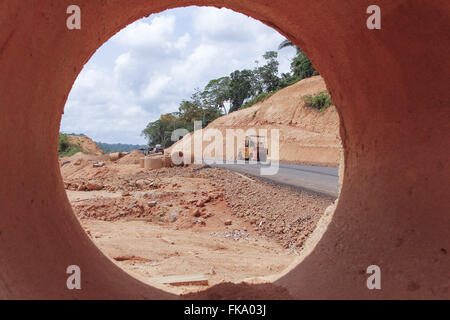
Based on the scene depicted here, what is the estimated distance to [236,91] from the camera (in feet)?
156

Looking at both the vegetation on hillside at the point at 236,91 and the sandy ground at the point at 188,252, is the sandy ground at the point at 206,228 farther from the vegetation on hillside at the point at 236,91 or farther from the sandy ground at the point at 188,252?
the vegetation on hillside at the point at 236,91

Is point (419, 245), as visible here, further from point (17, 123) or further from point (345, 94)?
point (17, 123)

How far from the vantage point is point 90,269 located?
2.78m

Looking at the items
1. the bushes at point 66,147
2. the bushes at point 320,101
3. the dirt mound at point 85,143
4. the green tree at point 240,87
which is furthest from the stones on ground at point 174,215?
the dirt mound at point 85,143

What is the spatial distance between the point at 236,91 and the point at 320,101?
21.1 meters

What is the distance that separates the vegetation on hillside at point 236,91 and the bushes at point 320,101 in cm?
769

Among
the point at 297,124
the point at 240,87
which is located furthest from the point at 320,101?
the point at 240,87

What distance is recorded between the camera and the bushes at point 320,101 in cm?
2784

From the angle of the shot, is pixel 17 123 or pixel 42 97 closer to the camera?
pixel 17 123

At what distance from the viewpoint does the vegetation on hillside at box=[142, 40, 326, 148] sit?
3903 centimetres

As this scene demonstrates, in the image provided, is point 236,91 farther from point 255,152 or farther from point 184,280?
point 184,280

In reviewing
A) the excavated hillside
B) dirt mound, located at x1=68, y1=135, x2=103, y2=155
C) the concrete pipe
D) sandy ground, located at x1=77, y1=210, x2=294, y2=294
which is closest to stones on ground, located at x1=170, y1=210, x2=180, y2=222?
sandy ground, located at x1=77, y1=210, x2=294, y2=294
